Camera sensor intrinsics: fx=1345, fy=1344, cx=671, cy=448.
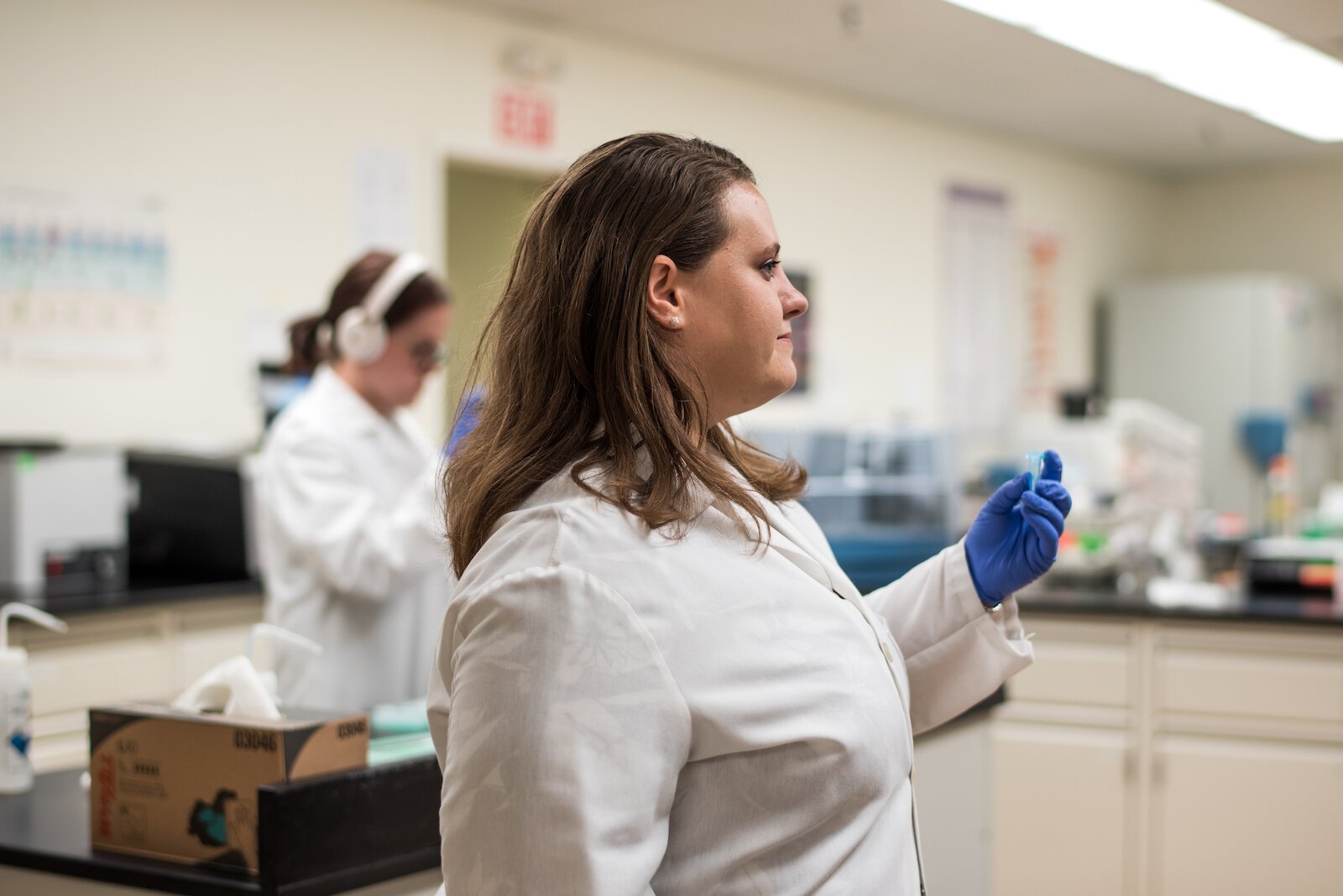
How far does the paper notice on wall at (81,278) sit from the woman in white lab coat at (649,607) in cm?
264

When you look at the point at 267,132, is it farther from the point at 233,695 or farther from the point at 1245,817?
the point at 1245,817

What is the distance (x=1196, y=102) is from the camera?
20.1ft

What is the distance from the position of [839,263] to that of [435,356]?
3.62 metres

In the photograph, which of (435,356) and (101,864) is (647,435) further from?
(435,356)

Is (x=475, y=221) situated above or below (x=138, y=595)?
above

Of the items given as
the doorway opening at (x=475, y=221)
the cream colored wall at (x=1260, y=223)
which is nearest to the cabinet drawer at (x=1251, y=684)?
the doorway opening at (x=475, y=221)

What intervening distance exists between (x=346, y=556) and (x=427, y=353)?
43cm

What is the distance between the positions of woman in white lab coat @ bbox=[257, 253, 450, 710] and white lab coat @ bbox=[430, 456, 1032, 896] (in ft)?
4.08

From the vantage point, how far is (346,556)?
7.80 ft

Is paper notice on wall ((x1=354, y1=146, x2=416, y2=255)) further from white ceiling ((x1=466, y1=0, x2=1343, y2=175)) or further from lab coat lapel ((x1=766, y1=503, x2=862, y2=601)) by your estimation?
lab coat lapel ((x1=766, y1=503, x2=862, y2=601))

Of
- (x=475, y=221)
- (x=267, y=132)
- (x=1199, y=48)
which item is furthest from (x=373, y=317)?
(x=475, y=221)

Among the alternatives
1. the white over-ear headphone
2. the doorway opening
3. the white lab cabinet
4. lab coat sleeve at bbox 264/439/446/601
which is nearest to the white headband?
the white over-ear headphone

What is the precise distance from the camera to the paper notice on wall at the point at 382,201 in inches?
164

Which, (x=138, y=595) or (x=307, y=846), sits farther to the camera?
(x=138, y=595)
